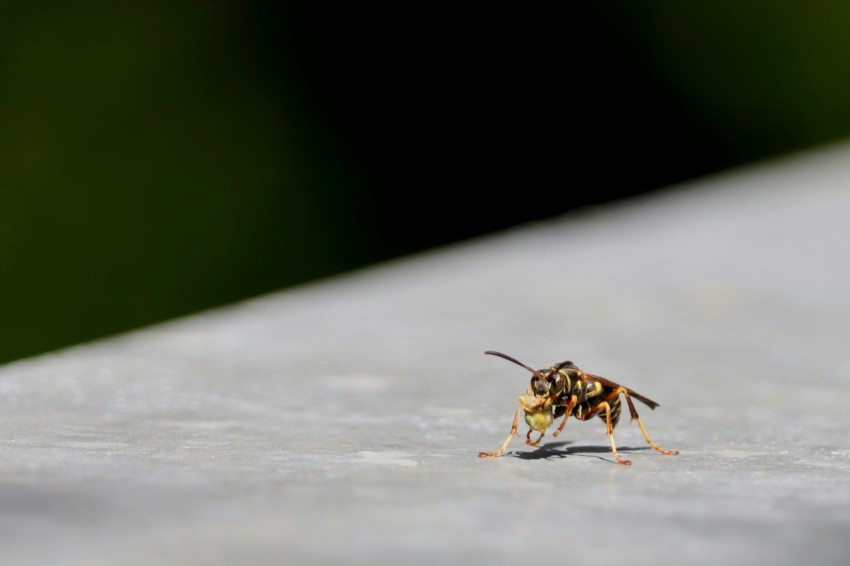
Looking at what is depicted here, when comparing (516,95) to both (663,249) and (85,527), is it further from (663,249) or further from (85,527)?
(85,527)

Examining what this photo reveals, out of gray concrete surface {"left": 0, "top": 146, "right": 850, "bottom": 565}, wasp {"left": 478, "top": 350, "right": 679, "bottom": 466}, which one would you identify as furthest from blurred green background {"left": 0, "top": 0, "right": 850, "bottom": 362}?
wasp {"left": 478, "top": 350, "right": 679, "bottom": 466}

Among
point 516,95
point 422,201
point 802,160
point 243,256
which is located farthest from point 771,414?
point 516,95

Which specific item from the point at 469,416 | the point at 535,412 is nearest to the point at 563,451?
the point at 535,412

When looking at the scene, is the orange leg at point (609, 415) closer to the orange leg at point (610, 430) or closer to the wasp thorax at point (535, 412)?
the orange leg at point (610, 430)

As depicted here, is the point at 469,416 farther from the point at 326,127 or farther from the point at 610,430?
the point at 326,127

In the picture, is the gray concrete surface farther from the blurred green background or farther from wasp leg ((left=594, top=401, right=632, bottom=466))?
the blurred green background

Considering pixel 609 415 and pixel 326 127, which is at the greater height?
pixel 326 127

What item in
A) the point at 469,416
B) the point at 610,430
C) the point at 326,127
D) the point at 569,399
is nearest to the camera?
the point at 610,430
